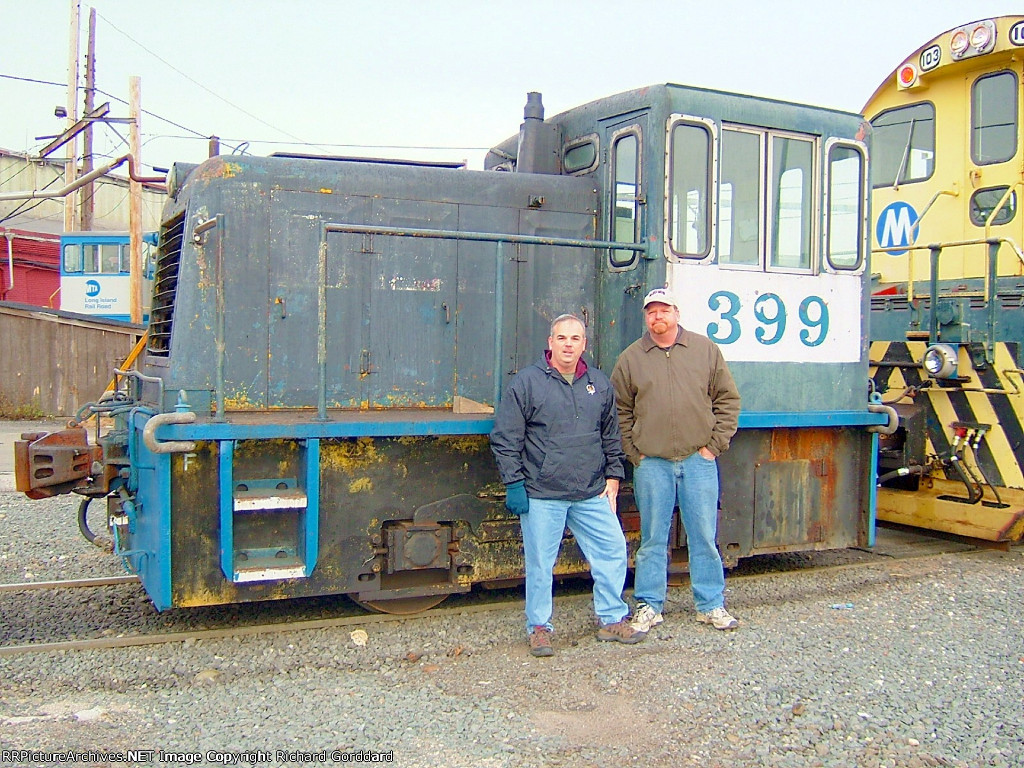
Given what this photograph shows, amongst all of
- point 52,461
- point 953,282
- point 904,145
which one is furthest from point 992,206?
point 52,461

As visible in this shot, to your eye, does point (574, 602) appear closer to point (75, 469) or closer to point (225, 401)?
point (225, 401)

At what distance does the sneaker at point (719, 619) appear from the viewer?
5.03m

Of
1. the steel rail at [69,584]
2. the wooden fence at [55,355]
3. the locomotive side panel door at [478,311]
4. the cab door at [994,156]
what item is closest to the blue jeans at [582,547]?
the locomotive side panel door at [478,311]

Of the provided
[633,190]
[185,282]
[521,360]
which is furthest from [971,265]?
[185,282]

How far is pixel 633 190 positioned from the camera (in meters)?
5.54

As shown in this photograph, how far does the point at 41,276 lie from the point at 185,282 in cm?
2921

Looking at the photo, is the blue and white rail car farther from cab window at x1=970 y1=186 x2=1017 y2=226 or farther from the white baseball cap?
the white baseball cap

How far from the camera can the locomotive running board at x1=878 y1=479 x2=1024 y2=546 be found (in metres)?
6.80

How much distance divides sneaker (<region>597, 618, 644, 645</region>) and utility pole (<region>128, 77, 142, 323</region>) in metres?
12.0

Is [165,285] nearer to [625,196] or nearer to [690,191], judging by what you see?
[625,196]

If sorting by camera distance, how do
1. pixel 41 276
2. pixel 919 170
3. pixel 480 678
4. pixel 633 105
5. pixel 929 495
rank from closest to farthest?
pixel 480 678 → pixel 633 105 → pixel 929 495 → pixel 919 170 → pixel 41 276

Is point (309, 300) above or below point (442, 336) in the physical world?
above

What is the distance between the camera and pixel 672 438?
495 centimetres

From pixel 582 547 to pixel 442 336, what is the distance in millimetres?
1501
